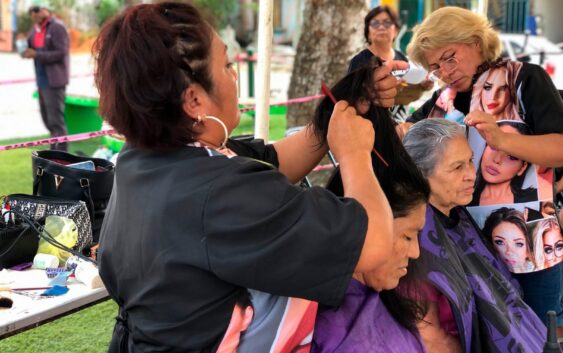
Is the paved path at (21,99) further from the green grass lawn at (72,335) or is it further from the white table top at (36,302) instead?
the white table top at (36,302)

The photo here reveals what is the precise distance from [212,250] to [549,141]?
1.49m

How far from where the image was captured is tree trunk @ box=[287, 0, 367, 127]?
6.46 metres

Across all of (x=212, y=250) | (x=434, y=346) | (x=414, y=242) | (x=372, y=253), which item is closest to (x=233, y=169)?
(x=212, y=250)

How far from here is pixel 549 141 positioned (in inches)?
97.8

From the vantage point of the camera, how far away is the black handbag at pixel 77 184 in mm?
2916

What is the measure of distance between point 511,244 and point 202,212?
1563mm

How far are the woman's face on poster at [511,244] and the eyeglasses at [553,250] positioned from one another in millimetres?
73

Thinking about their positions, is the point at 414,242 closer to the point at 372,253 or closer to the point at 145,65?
the point at 372,253

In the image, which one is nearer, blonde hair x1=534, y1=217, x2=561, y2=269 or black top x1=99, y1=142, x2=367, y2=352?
black top x1=99, y1=142, x2=367, y2=352

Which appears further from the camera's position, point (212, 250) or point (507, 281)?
point (507, 281)

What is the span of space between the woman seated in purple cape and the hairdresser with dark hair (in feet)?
0.96

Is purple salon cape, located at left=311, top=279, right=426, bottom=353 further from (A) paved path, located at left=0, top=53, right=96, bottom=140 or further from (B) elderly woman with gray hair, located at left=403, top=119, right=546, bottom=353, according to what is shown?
(A) paved path, located at left=0, top=53, right=96, bottom=140

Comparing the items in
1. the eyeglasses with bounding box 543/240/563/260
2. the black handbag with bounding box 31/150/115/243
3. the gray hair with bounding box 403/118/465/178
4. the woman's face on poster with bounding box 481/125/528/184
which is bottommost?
the eyeglasses with bounding box 543/240/563/260

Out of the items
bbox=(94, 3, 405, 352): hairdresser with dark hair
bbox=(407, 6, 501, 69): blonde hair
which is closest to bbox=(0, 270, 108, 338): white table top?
bbox=(94, 3, 405, 352): hairdresser with dark hair
